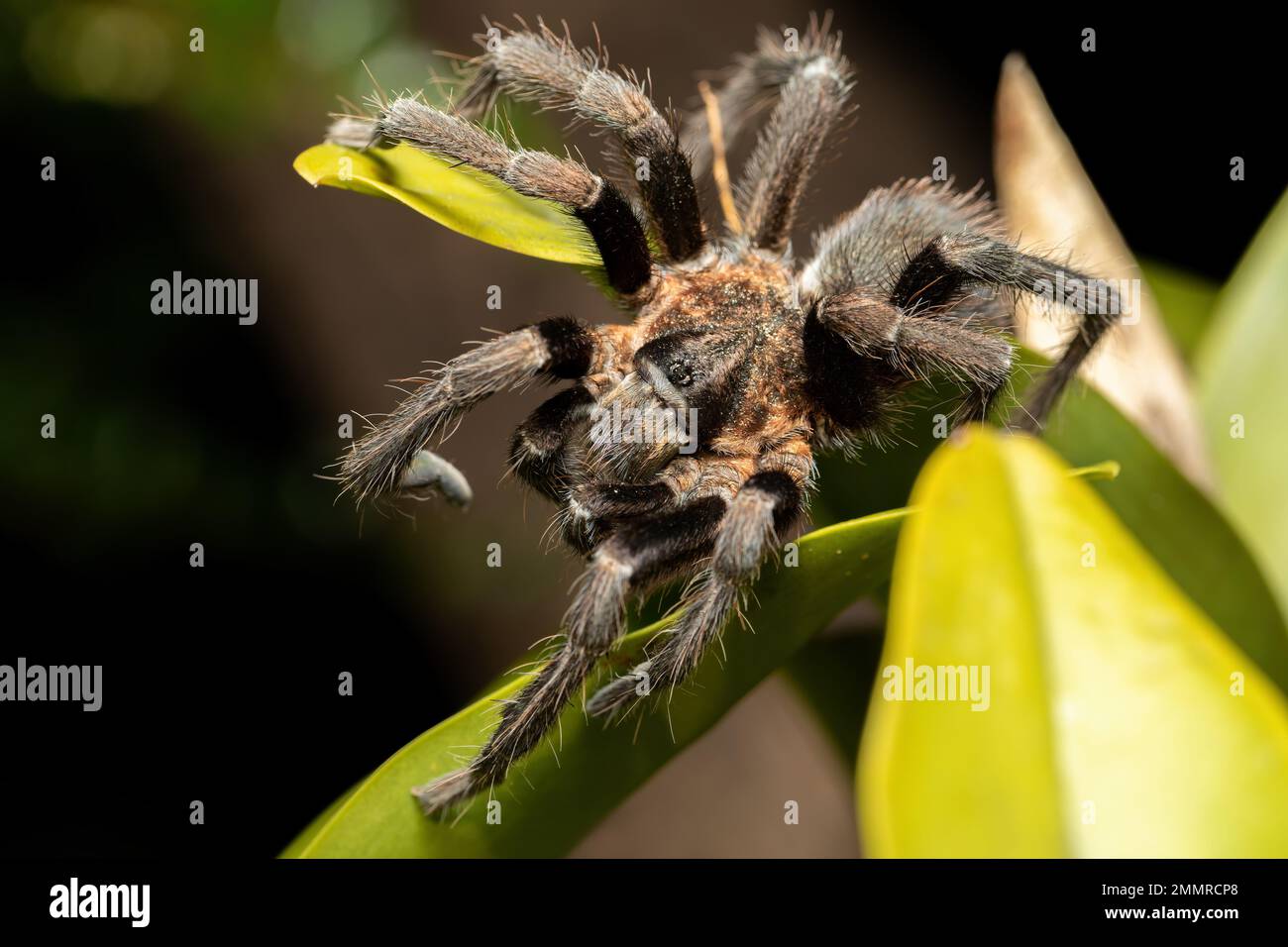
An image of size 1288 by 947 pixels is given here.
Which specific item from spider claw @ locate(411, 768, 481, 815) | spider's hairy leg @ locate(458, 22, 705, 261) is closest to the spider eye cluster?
spider's hairy leg @ locate(458, 22, 705, 261)

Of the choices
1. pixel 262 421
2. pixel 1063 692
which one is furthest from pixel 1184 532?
pixel 262 421

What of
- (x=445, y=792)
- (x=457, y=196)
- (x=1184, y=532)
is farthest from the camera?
(x=457, y=196)

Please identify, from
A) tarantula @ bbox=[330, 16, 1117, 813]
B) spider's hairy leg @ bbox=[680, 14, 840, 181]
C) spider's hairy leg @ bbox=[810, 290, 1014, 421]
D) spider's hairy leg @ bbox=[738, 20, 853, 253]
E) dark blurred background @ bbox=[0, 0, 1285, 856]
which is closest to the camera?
tarantula @ bbox=[330, 16, 1117, 813]

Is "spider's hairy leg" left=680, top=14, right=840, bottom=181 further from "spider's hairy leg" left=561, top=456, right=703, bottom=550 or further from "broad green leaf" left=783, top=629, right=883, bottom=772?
"broad green leaf" left=783, top=629, right=883, bottom=772

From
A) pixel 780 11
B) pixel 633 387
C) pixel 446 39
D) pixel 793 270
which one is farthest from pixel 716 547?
pixel 780 11

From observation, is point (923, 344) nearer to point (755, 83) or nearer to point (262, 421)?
point (755, 83)

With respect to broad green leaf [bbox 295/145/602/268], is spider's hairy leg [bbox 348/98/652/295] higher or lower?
higher

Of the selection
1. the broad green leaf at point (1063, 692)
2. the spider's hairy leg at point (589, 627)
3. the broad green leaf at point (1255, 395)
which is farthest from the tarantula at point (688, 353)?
the broad green leaf at point (1063, 692)
